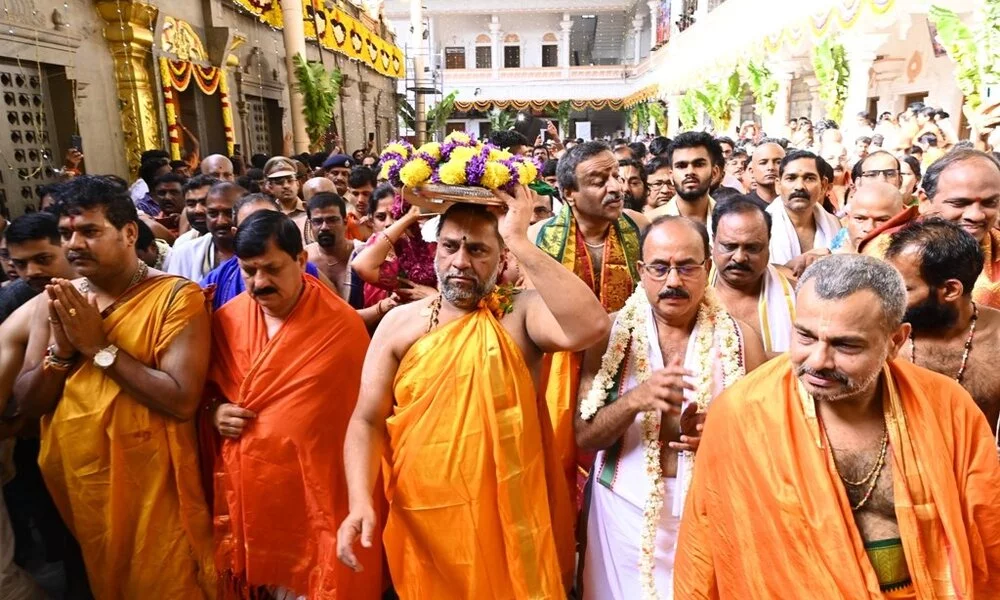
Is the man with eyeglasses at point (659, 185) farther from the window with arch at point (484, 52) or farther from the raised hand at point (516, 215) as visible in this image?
the window with arch at point (484, 52)

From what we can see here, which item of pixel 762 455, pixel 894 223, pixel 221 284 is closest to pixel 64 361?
pixel 221 284

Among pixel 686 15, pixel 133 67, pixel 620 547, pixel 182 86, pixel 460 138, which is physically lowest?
pixel 620 547

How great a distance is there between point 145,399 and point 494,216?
1417 mm

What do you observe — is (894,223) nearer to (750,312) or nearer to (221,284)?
(750,312)

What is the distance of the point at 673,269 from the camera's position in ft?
6.65

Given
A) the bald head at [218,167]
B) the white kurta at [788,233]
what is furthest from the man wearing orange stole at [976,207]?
the bald head at [218,167]

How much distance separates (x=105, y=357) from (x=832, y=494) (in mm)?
2303

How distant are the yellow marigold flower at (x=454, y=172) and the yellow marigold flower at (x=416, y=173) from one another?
0.31ft

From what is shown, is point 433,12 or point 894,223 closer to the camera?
point 894,223

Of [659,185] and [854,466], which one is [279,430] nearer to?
[854,466]

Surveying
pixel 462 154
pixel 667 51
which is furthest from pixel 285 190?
pixel 667 51

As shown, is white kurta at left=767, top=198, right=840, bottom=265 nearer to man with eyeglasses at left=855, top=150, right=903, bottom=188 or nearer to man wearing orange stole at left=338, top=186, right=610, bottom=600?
man with eyeglasses at left=855, top=150, right=903, bottom=188

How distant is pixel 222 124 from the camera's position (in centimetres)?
964

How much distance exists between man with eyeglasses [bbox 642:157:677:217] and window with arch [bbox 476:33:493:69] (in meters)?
34.7
